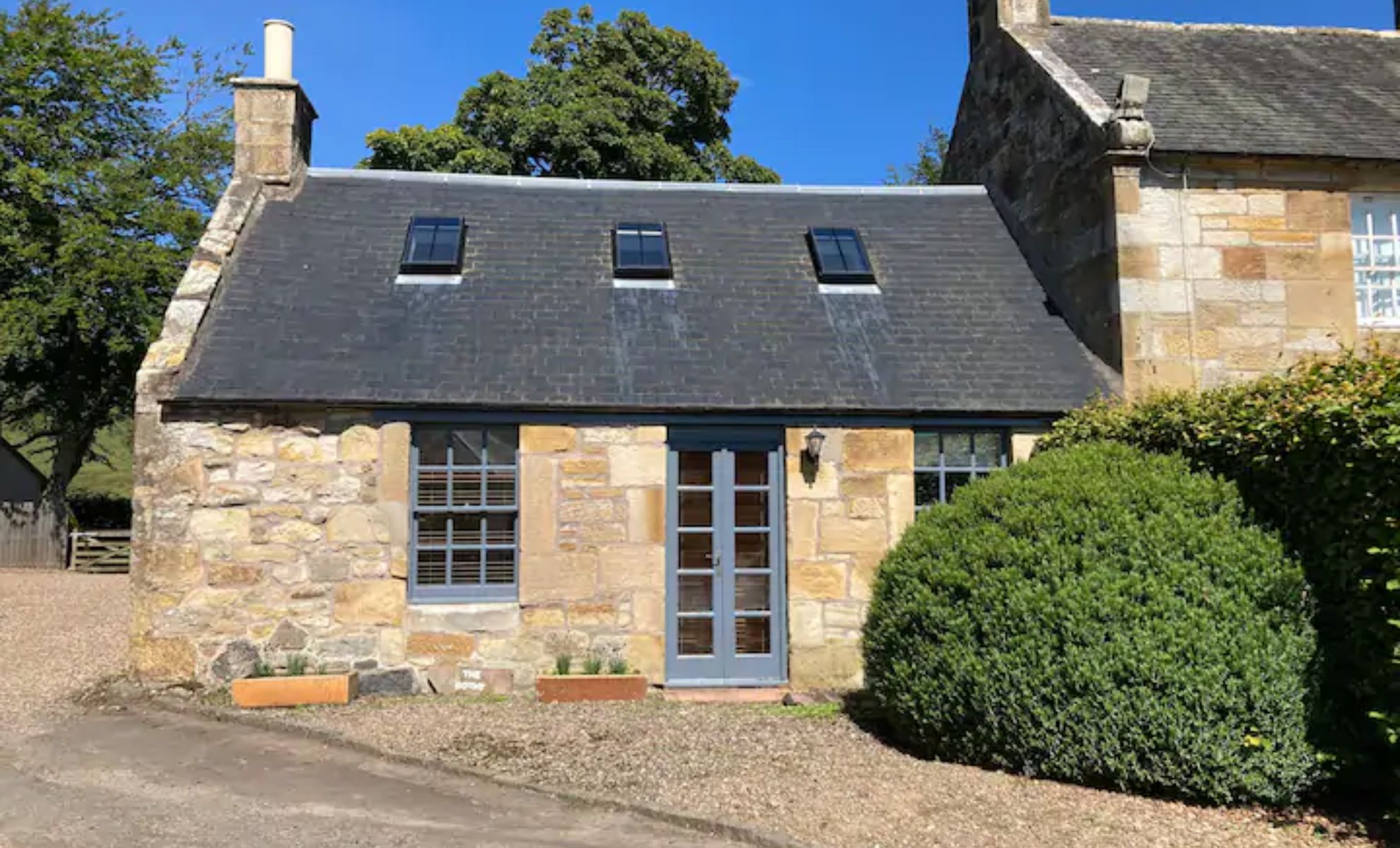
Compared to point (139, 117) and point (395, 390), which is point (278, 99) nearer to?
point (395, 390)

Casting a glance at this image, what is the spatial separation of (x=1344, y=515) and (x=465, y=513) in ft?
20.9

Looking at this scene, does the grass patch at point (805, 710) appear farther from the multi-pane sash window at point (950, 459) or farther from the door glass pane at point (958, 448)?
the door glass pane at point (958, 448)

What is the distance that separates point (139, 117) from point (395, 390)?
57.7 ft

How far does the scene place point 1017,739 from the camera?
582 centimetres

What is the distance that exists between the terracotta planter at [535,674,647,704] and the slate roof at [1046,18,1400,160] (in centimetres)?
713

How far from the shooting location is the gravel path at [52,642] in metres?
8.09

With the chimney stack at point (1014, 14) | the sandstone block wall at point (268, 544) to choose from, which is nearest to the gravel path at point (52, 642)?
the sandstone block wall at point (268, 544)

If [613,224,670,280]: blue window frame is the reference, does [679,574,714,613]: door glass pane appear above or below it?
below

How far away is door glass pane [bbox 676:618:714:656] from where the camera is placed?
8.80 meters

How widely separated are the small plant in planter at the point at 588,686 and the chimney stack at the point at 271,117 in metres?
6.32

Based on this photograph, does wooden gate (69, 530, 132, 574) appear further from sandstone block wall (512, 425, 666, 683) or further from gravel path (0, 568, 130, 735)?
sandstone block wall (512, 425, 666, 683)

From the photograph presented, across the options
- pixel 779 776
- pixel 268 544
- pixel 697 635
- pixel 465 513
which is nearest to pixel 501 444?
pixel 465 513

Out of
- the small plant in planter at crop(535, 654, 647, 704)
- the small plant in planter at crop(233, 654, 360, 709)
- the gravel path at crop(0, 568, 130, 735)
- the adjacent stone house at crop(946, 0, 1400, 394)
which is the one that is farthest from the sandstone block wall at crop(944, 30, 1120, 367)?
the gravel path at crop(0, 568, 130, 735)

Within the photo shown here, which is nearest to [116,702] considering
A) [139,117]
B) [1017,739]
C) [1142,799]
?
[1017,739]
